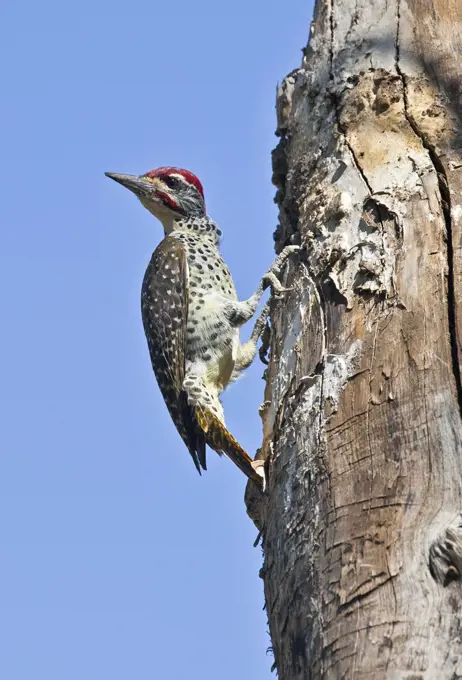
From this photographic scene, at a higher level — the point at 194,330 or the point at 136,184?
the point at 136,184

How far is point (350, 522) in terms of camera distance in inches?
102

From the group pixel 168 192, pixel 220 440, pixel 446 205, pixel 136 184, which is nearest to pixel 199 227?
pixel 168 192

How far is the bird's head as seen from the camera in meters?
5.52

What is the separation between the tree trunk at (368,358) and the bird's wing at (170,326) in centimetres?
104

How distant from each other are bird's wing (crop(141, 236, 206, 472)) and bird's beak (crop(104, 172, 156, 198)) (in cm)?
45

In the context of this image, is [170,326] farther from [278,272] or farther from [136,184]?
[278,272]

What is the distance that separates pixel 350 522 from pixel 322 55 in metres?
1.95

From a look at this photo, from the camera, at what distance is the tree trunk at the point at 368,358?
7.93 ft

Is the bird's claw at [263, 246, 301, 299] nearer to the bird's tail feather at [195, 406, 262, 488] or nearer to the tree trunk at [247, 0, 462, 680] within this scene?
the tree trunk at [247, 0, 462, 680]

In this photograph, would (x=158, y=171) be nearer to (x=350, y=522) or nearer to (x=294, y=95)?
(x=294, y=95)

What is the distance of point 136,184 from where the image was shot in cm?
552

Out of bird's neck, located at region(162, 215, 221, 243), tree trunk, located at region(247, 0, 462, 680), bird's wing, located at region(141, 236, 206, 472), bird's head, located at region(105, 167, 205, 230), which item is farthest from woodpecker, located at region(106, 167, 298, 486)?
tree trunk, located at region(247, 0, 462, 680)

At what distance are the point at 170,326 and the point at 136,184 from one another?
3.08 feet

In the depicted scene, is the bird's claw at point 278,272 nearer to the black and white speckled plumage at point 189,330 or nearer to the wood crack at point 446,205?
the wood crack at point 446,205
